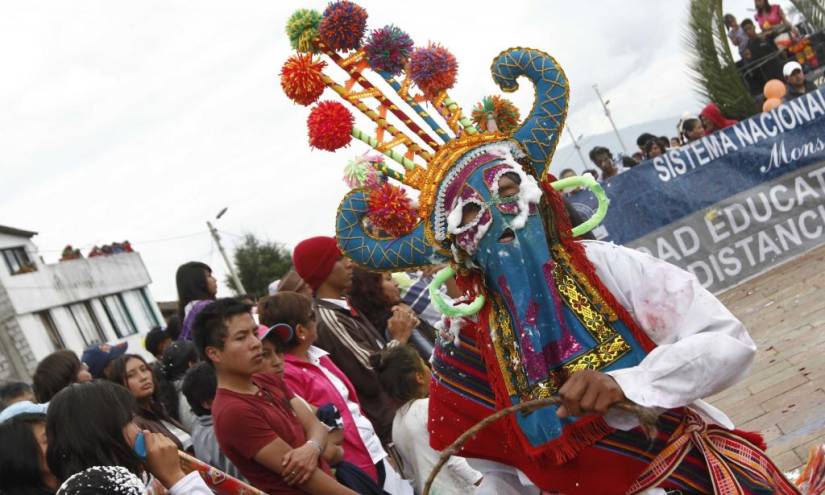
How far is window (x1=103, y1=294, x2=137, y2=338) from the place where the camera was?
40.0 meters

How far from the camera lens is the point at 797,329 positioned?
7.11m

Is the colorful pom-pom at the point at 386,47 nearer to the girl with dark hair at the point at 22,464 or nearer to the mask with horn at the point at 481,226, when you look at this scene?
the mask with horn at the point at 481,226

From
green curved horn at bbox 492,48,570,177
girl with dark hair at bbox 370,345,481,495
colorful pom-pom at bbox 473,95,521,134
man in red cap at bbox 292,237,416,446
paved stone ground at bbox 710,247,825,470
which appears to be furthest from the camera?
man in red cap at bbox 292,237,416,446

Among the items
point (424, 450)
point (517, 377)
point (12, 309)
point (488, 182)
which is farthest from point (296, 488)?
point (12, 309)

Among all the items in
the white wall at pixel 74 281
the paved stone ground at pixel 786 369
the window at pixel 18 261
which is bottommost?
the paved stone ground at pixel 786 369

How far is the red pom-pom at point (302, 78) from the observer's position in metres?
3.16

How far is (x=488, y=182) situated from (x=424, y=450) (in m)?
2.25

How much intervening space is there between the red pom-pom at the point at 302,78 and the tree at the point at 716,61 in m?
11.1

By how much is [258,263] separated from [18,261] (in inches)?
511

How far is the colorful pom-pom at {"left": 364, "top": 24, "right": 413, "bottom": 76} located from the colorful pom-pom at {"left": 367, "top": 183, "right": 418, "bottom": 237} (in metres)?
0.44

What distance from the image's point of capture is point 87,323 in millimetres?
37969

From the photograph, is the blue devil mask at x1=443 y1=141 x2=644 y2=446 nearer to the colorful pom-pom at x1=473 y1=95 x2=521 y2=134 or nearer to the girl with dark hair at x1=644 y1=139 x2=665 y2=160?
the colorful pom-pom at x1=473 y1=95 x2=521 y2=134

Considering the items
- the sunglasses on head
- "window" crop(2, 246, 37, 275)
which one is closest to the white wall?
"window" crop(2, 246, 37, 275)

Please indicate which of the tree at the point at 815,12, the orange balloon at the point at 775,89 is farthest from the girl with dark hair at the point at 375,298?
the tree at the point at 815,12
